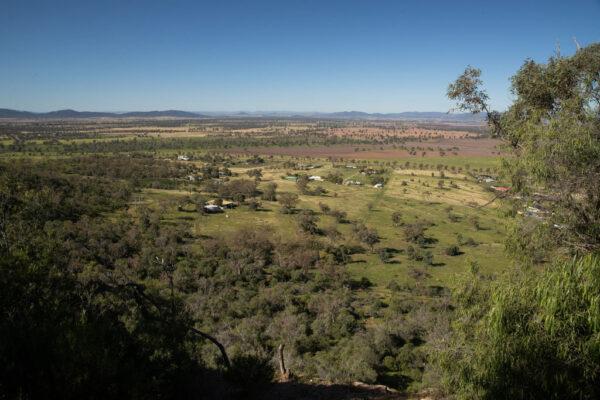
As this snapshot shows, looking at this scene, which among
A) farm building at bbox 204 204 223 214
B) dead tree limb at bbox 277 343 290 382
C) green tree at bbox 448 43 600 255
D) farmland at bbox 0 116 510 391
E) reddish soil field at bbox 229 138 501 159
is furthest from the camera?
reddish soil field at bbox 229 138 501 159

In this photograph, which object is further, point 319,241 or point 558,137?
point 319,241

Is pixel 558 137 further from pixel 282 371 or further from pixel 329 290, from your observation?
pixel 329 290

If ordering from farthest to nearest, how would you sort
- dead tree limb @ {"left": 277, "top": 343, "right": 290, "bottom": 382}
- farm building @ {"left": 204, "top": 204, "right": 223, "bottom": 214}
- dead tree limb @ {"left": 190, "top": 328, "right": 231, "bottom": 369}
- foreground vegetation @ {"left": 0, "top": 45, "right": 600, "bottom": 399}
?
farm building @ {"left": 204, "top": 204, "right": 223, "bottom": 214}, dead tree limb @ {"left": 277, "top": 343, "right": 290, "bottom": 382}, dead tree limb @ {"left": 190, "top": 328, "right": 231, "bottom": 369}, foreground vegetation @ {"left": 0, "top": 45, "right": 600, "bottom": 399}

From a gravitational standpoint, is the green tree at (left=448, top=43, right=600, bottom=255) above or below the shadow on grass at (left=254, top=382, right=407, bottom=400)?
above

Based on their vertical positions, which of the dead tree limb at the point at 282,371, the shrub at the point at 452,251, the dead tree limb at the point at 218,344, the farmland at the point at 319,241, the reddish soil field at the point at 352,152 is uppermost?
the reddish soil field at the point at 352,152

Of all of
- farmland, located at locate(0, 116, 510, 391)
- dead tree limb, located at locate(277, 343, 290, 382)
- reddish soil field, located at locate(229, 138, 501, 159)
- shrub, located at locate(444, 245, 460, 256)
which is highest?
reddish soil field, located at locate(229, 138, 501, 159)

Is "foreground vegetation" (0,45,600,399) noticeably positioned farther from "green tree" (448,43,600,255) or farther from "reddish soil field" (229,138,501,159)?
"reddish soil field" (229,138,501,159)

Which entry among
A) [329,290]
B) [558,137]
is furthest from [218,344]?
[329,290]

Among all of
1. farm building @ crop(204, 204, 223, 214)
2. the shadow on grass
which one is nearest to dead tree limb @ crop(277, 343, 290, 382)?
the shadow on grass

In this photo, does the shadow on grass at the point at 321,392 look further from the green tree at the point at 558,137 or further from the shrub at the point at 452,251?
the shrub at the point at 452,251

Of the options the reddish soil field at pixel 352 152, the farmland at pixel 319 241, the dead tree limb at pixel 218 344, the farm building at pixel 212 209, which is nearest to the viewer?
the dead tree limb at pixel 218 344

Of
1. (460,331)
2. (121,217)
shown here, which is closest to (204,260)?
(121,217)

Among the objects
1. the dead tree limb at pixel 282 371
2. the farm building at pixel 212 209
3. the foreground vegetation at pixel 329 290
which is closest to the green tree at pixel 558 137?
the foreground vegetation at pixel 329 290

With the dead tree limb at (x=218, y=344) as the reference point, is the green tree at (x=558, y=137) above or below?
above
